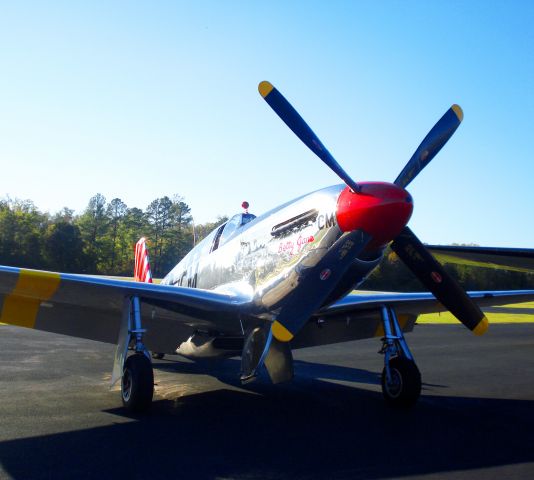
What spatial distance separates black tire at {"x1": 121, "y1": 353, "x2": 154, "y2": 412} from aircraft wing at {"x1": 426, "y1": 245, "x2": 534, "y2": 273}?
173 inches

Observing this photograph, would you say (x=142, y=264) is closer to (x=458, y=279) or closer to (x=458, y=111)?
(x=458, y=111)

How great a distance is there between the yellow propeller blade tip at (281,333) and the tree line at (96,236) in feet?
101

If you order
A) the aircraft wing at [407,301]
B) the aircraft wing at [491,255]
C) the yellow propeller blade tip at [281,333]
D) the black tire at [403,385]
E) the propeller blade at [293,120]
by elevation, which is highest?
the propeller blade at [293,120]

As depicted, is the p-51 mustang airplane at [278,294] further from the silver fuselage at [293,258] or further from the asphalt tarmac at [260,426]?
the asphalt tarmac at [260,426]

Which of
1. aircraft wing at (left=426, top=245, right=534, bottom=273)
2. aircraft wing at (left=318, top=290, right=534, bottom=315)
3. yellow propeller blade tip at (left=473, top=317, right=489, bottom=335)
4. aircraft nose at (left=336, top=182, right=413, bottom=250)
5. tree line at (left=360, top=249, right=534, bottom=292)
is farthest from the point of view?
tree line at (left=360, top=249, right=534, bottom=292)

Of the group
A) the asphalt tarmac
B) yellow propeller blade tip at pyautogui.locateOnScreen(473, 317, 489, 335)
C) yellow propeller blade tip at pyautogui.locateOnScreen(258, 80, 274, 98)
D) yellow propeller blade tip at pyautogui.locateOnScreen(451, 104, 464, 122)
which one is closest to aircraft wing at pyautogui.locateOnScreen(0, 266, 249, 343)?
the asphalt tarmac

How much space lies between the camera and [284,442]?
485 cm

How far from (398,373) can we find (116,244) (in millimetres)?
94875

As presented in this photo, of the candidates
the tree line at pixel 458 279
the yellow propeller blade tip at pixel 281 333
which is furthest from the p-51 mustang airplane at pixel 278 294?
the tree line at pixel 458 279

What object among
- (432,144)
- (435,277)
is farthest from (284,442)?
(432,144)

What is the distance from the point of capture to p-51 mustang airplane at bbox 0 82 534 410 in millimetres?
5613

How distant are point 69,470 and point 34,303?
320 cm

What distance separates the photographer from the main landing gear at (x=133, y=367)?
19.6 feet

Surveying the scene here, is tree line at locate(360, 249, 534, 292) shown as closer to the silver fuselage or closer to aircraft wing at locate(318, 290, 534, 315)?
aircraft wing at locate(318, 290, 534, 315)
